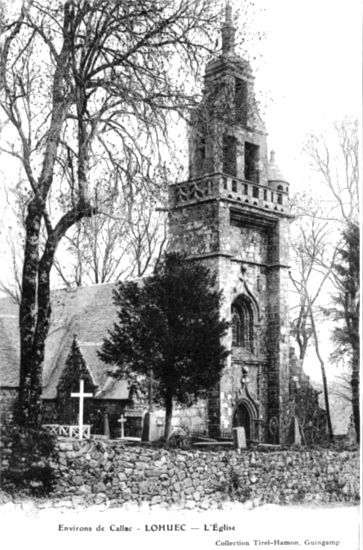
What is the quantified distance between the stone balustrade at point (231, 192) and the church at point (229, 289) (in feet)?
0.07

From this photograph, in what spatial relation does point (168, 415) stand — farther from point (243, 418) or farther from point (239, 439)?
point (243, 418)

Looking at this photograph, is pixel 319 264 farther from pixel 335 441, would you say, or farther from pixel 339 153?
pixel 335 441

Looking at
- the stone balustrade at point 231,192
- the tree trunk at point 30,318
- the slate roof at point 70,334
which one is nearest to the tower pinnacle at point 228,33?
the stone balustrade at point 231,192

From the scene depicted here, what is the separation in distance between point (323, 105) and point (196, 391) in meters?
4.15

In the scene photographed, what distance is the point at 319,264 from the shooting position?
1063cm

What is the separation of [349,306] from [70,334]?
397 cm

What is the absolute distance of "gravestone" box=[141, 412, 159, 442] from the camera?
9.48m

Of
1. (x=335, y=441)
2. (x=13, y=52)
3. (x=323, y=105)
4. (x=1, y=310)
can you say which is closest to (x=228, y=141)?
(x=323, y=105)

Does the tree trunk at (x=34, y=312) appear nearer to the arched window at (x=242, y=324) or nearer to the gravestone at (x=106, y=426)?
the gravestone at (x=106, y=426)

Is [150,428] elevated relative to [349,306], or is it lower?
lower

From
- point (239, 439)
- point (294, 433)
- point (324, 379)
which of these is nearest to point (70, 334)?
point (239, 439)

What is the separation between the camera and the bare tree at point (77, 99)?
880 cm

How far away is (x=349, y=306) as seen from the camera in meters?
9.38

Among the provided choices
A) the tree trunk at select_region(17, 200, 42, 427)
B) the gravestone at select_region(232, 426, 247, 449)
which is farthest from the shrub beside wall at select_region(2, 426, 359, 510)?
the tree trunk at select_region(17, 200, 42, 427)
